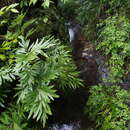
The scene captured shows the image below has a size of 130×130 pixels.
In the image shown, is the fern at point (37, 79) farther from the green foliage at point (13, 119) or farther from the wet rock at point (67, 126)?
the wet rock at point (67, 126)

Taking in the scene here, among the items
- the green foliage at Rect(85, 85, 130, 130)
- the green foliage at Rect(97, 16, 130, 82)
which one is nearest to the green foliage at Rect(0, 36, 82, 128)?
the green foliage at Rect(85, 85, 130, 130)

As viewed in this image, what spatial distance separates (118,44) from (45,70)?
190 centimetres

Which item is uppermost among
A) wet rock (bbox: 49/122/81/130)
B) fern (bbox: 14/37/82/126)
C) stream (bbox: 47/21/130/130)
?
fern (bbox: 14/37/82/126)

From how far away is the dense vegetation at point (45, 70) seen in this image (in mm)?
2168

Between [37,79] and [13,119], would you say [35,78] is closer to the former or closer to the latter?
[37,79]

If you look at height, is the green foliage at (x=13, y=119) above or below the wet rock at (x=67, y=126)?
above

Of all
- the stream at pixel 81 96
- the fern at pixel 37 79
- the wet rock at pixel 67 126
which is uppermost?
the fern at pixel 37 79

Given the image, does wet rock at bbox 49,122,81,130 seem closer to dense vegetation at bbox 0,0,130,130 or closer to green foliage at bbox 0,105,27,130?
dense vegetation at bbox 0,0,130,130

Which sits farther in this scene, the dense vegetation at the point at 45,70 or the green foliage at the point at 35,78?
the dense vegetation at the point at 45,70

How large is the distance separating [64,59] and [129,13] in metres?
2.41

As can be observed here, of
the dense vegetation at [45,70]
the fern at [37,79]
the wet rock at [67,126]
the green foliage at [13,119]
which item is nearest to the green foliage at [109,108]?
the dense vegetation at [45,70]

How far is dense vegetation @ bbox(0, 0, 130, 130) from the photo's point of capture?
7.11 ft

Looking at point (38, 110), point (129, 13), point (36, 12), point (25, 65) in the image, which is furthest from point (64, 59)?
point (129, 13)

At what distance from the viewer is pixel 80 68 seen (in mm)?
4695
